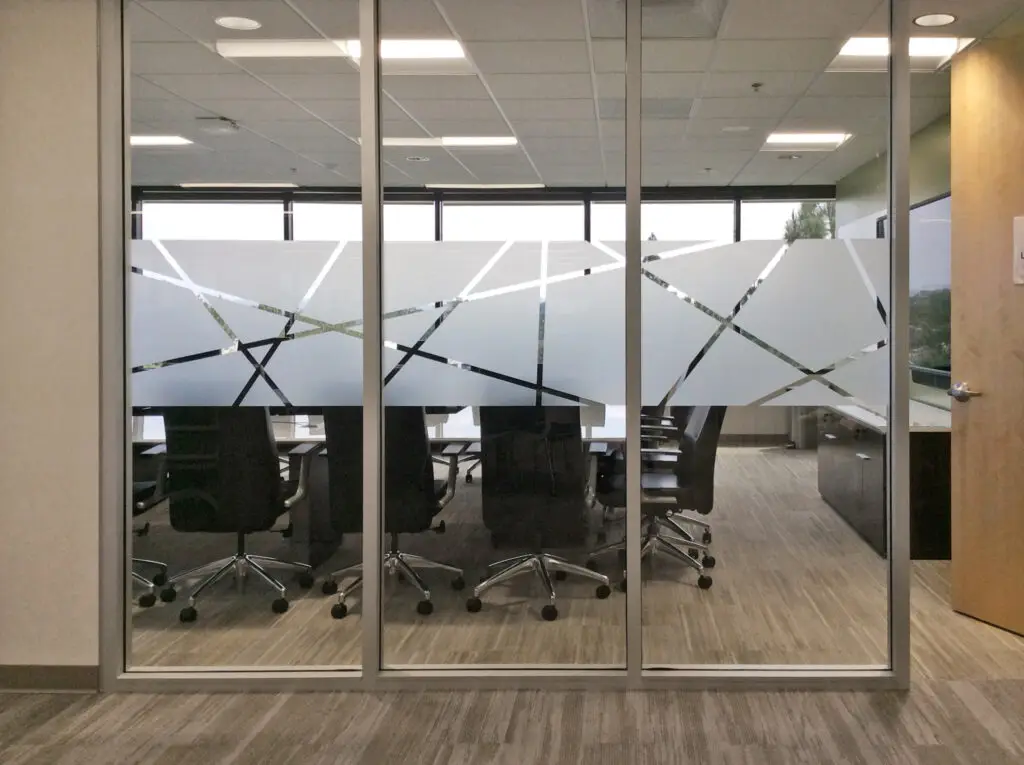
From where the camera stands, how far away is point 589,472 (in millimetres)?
3393

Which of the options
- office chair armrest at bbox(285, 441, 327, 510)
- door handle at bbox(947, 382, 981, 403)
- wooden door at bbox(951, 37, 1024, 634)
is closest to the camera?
office chair armrest at bbox(285, 441, 327, 510)

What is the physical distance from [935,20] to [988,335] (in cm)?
128

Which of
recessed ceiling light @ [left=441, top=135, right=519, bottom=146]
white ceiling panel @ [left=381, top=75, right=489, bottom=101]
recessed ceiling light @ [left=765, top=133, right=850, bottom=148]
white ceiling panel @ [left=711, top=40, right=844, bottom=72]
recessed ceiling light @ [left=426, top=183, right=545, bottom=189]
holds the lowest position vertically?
recessed ceiling light @ [left=426, top=183, right=545, bottom=189]

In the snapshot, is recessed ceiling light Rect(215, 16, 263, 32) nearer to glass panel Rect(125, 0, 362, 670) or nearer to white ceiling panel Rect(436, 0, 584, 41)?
glass panel Rect(125, 0, 362, 670)

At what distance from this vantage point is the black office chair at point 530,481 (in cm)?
335

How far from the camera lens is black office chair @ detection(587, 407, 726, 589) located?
3295mm

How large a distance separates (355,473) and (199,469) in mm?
618

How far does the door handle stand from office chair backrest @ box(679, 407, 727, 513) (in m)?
1.26

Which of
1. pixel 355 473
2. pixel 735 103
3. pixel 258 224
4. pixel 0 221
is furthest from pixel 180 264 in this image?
pixel 735 103

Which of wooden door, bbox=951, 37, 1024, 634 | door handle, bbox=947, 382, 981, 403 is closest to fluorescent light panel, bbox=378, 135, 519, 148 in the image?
wooden door, bbox=951, 37, 1024, 634

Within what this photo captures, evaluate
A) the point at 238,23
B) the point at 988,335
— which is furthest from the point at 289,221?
the point at 988,335

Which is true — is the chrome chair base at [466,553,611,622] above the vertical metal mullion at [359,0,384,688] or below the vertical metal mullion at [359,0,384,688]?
below

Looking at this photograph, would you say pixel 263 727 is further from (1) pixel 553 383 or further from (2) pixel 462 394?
(1) pixel 553 383

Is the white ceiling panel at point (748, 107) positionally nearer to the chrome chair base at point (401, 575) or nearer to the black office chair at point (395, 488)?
the black office chair at point (395, 488)
